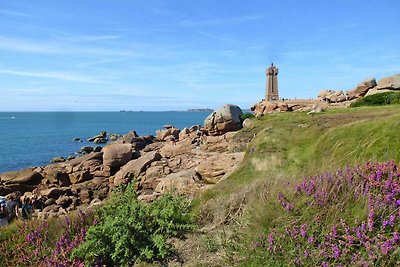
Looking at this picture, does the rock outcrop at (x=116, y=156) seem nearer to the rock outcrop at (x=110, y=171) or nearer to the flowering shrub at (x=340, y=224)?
the rock outcrop at (x=110, y=171)

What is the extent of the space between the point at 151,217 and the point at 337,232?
2.86 metres

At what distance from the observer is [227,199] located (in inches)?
246

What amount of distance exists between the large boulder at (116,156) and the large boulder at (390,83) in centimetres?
2410

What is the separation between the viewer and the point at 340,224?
156 inches

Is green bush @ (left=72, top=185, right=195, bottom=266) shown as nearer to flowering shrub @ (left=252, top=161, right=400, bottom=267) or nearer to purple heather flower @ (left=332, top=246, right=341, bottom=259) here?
flowering shrub @ (left=252, top=161, right=400, bottom=267)

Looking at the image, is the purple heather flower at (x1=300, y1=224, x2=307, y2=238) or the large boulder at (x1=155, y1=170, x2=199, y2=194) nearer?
the purple heather flower at (x1=300, y1=224, x2=307, y2=238)

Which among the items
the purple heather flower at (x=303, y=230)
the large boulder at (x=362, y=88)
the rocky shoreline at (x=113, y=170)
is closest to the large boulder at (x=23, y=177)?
the rocky shoreline at (x=113, y=170)

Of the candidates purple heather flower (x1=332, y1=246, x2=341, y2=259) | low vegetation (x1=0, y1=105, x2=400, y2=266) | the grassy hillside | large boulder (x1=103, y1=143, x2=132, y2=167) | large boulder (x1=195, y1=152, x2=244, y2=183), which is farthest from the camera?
large boulder (x1=103, y1=143, x2=132, y2=167)

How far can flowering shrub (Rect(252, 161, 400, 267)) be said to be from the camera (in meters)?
3.58

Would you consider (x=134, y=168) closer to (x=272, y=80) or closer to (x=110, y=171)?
(x=110, y=171)

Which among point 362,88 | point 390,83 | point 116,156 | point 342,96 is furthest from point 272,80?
point 116,156

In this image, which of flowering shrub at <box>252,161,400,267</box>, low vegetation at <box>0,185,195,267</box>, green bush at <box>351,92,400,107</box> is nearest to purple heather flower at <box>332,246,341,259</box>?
flowering shrub at <box>252,161,400,267</box>

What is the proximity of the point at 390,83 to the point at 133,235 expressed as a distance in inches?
1241

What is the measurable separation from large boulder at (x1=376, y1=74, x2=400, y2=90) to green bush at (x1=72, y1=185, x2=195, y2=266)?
3026cm
